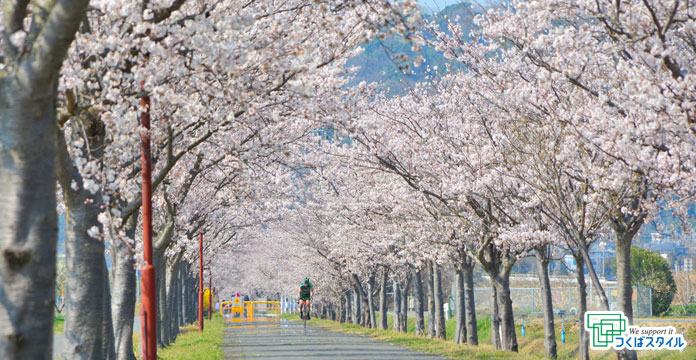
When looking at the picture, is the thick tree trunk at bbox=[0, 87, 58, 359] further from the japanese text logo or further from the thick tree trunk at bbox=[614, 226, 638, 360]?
the thick tree trunk at bbox=[614, 226, 638, 360]

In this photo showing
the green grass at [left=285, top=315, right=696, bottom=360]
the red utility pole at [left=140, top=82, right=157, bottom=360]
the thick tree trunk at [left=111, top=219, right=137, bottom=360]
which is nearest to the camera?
the red utility pole at [left=140, top=82, right=157, bottom=360]

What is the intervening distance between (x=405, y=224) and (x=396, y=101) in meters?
6.19

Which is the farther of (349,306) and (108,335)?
(349,306)

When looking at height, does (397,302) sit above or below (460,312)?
above

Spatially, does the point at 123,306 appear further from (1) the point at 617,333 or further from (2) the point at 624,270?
(2) the point at 624,270

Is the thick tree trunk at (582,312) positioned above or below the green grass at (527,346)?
above

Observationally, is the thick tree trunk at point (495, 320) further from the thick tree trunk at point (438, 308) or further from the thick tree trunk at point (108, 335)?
the thick tree trunk at point (108, 335)

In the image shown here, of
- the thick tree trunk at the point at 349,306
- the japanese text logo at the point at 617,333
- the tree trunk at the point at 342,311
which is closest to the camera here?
the japanese text logo at the point at 617,333

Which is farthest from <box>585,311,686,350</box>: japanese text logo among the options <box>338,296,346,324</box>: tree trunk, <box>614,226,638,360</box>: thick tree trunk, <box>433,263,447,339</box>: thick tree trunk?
<box>338,296,346,324</box>: tree trunk

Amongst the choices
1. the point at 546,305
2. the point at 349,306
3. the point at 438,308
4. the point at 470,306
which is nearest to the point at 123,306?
the point at 546,305

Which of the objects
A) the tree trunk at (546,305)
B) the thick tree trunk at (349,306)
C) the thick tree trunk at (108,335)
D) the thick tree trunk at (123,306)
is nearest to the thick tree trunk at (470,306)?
the tree trunk at (546,305)

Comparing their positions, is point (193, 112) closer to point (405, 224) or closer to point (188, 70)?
point (188, 70)

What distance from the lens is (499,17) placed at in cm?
1568

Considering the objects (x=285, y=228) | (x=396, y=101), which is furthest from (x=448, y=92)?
(x=285, y=228)
